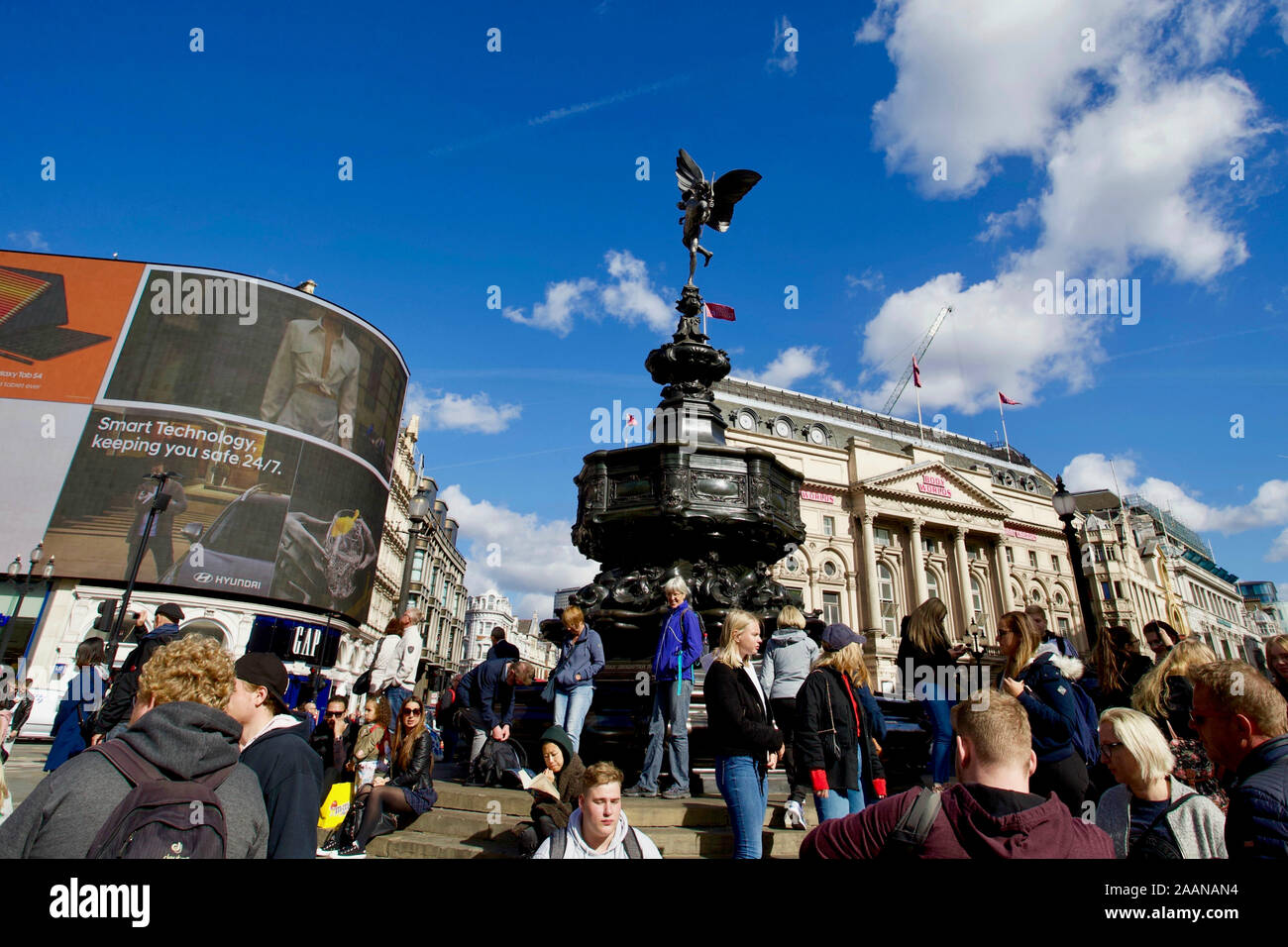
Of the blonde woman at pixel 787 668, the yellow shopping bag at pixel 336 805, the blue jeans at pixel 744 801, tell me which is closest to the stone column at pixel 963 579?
the blonde woman at pixel 787 668

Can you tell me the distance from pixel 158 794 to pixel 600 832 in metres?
2.02

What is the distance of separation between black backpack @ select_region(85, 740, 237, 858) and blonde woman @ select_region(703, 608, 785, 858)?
2.60 metres

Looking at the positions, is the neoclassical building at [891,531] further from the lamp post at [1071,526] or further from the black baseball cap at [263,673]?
the black baseball cap at [263,673]

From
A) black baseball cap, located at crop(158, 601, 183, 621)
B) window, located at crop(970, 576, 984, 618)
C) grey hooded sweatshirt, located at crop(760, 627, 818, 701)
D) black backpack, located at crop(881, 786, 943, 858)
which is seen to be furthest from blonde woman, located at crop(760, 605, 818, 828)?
window, located at crop(970, 576, 984, 618)

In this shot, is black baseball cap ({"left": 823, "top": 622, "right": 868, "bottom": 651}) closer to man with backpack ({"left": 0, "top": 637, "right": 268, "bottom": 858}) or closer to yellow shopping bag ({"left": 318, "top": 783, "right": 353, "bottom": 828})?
man with backpack ({"left": 0, "top": 637, "right": 268, "bottom": 858})

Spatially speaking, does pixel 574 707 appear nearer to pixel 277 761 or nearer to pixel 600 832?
pixel 600 832

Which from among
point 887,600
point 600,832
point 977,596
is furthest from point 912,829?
point 977,596

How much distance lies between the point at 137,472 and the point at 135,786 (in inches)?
1569

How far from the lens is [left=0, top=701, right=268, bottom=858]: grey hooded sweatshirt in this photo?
6.33ft

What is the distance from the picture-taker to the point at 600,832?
3.30 metres
